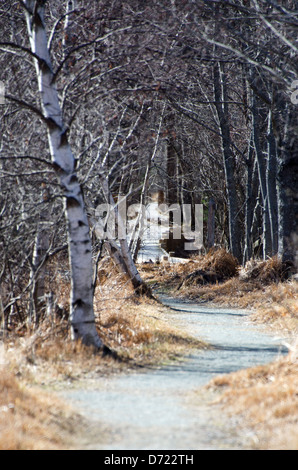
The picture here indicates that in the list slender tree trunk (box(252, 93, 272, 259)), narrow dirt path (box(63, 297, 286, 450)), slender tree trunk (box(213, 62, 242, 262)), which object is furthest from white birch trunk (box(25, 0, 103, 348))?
slender tree trunk (box(213, 62, 242, 262))

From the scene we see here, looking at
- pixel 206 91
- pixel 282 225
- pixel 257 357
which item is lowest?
pixel 257 357

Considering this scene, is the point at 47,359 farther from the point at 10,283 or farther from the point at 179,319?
the point at 179,319

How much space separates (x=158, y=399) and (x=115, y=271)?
28.4 feet

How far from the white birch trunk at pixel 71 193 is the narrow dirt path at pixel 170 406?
3.41ft

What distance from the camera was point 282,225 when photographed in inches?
532

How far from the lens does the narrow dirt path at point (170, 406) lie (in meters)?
4.82

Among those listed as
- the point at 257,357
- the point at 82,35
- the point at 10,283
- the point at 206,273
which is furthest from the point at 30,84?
the point at 206,273

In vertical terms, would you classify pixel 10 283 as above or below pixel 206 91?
below

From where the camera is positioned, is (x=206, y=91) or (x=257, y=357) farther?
(x=206, y=91)

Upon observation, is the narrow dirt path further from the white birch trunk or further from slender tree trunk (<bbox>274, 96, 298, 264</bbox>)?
slender tree trunk (<bbox>274, 96, 298, 264</bbox>)

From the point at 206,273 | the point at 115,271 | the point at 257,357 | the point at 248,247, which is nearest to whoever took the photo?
the point at 257,357

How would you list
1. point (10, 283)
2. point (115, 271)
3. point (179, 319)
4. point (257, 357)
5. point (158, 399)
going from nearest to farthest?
point (158, 399), point (257, 357), point (10, 283), point (179, 319), point (115, 271)

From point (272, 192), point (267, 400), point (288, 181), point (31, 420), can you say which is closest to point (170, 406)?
point (267, 400)

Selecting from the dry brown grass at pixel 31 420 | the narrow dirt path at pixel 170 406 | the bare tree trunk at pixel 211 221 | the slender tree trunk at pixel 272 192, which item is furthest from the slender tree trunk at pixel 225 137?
the dry brown grass at pixel 31 420
